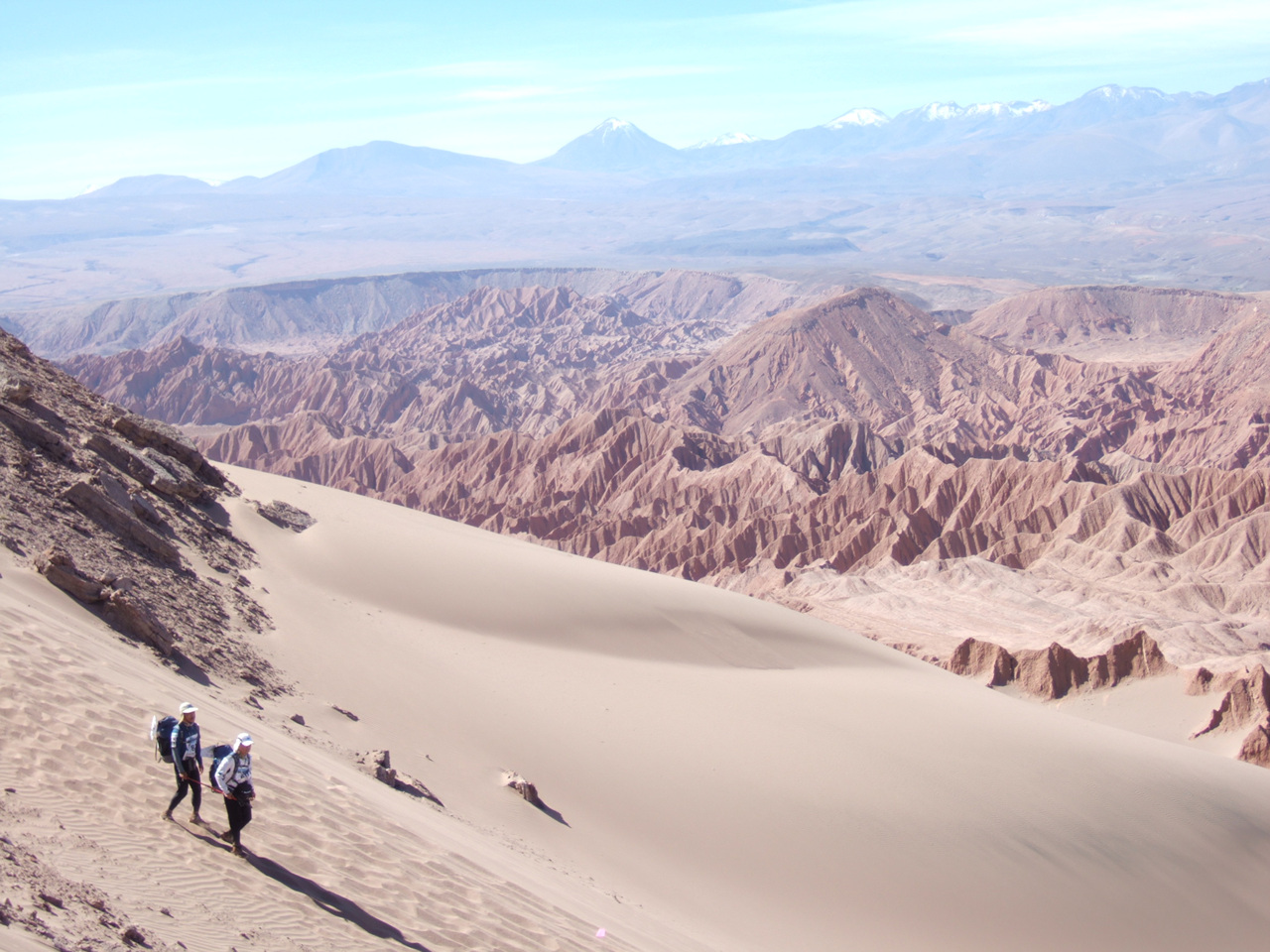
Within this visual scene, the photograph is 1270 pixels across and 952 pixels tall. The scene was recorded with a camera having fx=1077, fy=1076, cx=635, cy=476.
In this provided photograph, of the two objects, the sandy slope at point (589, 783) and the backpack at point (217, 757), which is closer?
the backpack at point (217, 757)

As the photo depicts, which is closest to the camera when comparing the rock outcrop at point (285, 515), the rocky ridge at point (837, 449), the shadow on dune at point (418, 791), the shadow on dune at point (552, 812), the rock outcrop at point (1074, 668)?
the shadow on dune at point (418, 791)

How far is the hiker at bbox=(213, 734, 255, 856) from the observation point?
917 cm

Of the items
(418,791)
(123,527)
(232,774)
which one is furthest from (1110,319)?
(232,774)

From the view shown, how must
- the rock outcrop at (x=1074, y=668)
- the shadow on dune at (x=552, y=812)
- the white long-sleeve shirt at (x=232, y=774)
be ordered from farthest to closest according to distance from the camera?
the rock outcrop at (x=1074, y=668) < the shadow on dune at (x=552, y=812) < the white long-sleeve shirt at (x=232, y=774)

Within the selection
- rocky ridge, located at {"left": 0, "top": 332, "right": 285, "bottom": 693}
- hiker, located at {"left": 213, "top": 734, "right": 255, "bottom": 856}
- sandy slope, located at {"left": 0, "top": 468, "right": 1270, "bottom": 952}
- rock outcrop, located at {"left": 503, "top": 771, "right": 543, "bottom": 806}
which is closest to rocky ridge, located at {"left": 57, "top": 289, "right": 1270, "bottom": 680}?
sandy slope, located at {"left": 0, "top": 468, "right": 1270, "bottom": 952}

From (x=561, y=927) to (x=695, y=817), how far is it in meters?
6.02

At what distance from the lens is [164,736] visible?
31.7 feet

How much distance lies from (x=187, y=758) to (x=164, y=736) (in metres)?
0.51

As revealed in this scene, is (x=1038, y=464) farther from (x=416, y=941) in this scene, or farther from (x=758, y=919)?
(x=416, y=941)

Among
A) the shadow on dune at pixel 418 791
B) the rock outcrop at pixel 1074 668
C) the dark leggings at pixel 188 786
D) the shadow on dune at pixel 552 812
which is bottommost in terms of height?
the rock outcrop at pixel 1074 668

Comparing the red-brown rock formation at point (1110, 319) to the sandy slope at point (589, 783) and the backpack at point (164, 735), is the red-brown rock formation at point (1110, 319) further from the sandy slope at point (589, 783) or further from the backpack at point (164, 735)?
the backpack at point (164, 735)

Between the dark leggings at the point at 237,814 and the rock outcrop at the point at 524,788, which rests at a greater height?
the dark leggings at the point at 237,814

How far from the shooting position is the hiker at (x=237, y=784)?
9.17 metres

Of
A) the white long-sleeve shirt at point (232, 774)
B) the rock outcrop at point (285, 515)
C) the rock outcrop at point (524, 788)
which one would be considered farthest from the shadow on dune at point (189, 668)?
the rock outcrop at point (285, 515)
